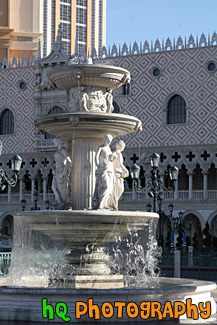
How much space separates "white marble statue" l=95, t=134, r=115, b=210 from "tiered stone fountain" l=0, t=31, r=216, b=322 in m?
0.07

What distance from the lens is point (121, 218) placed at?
8773mm

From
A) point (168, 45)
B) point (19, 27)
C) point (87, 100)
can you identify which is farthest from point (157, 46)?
point (87, 100)

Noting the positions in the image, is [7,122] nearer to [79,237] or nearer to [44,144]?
[44,144]

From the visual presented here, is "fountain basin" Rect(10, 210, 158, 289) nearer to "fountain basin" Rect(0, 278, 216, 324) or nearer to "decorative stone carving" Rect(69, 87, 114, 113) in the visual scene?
"fountain basin" Rect(0, 278, 216, 324)

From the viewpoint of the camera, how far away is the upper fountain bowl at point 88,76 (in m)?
9.62

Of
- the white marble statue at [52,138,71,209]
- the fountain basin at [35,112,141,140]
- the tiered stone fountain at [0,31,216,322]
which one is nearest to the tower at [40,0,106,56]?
the tiered stone fountain at [0,31,216,322]

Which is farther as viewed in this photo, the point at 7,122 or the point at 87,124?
the point at 7,122

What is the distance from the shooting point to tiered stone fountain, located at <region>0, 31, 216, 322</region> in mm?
8711

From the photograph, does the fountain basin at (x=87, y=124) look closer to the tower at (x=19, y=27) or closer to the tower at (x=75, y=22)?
the tower at (x=19, y=27)

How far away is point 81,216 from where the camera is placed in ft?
28.3

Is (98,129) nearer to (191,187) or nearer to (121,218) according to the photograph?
(121,218)

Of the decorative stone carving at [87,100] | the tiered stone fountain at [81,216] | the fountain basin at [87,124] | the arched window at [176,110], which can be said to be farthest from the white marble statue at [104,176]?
the arched window at [176,110]

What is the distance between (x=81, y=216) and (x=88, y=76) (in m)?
2.09

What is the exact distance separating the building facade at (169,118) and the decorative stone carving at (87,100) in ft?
63.8
